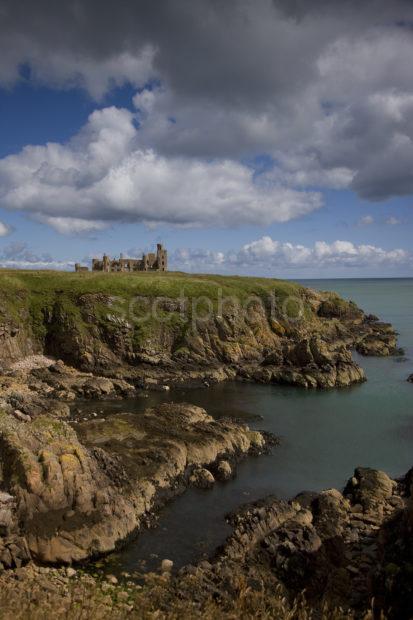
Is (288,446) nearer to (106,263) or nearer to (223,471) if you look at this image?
(223,471)

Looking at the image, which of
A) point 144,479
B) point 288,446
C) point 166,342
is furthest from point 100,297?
point 144,479

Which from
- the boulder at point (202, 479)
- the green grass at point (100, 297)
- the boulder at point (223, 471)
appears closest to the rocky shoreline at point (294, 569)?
the boulder at point (202, 479)

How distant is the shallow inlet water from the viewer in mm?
28966

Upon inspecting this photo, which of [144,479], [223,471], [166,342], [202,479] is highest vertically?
[166,342]

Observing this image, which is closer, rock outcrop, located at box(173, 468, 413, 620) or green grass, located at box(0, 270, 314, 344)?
rock outcrop, located at box(173, 468, 413, 620)

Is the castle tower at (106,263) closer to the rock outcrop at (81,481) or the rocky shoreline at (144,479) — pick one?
the rocky shoreline at (144,479)

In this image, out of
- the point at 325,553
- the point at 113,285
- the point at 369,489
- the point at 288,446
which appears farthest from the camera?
the point at 113,285

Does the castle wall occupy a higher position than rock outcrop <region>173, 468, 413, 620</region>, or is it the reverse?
the castle wall

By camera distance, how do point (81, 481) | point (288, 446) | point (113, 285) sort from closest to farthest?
point (81, 481), point (288, 446), point (113, 285)

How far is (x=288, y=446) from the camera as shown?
154 feet

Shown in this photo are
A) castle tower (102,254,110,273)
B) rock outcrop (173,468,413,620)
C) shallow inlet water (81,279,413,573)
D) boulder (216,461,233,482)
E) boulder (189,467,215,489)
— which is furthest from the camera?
castle tower (102,254,110,273)

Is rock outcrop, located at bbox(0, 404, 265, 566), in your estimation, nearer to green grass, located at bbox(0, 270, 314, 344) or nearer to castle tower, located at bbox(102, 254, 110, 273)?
green grass, located at bbox(0, 270, 314, 344)

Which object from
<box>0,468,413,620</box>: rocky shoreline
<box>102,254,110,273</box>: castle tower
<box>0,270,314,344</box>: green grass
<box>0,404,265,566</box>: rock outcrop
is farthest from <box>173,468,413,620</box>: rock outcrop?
<box>102,254,110,273</box>: castle tower

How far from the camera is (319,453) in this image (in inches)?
1783
